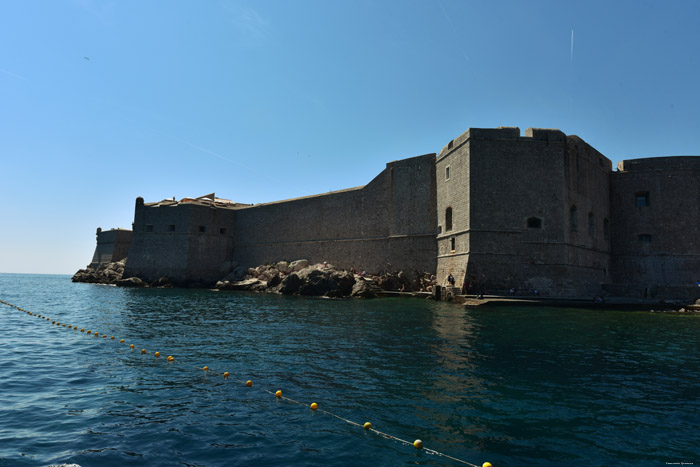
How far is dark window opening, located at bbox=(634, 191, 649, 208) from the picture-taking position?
86.6 feet

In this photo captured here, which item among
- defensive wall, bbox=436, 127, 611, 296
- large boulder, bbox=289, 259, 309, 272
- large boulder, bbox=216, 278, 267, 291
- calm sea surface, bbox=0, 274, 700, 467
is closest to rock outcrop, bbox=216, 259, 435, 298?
large boulder, bbox=289, 259, 309, 272

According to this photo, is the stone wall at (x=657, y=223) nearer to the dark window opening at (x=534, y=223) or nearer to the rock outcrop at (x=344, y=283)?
the dark window opening at (x=534, y=223)

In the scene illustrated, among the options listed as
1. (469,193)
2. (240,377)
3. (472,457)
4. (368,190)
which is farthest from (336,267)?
(472,457)

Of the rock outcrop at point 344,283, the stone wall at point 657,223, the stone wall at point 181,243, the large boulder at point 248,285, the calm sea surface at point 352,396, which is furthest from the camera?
the stone wall at point 181,243

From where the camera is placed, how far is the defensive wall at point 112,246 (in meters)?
52.1

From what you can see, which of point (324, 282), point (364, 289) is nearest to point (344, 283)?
point (324, 282)

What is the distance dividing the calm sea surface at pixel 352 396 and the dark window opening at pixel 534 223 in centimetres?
995

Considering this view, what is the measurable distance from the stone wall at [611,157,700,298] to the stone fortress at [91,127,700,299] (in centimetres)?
6

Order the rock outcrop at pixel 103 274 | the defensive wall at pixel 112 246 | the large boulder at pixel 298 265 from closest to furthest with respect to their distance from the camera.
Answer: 1. the large boulder at pixel 298 265
2. the rock outcrop at pixel 103 274
3. the defensive wall at pixel 112 246

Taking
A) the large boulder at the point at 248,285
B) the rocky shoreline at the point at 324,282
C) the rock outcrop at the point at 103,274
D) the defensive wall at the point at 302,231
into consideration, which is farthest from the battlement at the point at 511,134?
the rock outcrop at the point at 103,274

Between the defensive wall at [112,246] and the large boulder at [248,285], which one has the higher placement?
the defensive wall at [112,246]

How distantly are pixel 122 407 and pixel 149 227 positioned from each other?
1532 inches

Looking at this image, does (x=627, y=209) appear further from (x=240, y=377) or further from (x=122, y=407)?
(x=122, y=407)

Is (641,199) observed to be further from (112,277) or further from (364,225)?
(112,277)
